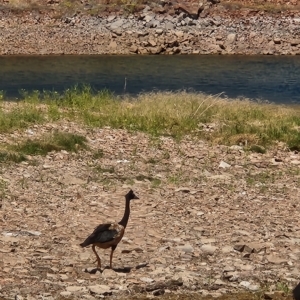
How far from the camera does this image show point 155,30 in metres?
56.0

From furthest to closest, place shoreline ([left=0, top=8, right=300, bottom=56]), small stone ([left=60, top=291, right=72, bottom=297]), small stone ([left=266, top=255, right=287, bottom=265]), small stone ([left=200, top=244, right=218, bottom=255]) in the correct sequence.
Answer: shoreline ([left=0, top=8, right=300, bottom=56]) < small stone ([left=200, top=244, right=218, bottom=255]) < small stone ([left=266, top=255, right=287, bottom=265]) < small stone ([left=60, top=291, right=72, bottom=297])

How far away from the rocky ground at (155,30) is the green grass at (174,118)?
32.0 metres

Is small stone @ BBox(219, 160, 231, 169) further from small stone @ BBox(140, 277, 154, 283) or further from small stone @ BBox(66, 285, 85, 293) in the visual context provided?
small stone @ BBox(66, 285, 85, 293)

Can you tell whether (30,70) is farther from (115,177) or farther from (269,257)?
(269,257)

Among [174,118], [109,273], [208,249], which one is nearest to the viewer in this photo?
[109,273]

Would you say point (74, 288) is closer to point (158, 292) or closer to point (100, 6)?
point (158, 292)

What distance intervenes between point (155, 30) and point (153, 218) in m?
45.1

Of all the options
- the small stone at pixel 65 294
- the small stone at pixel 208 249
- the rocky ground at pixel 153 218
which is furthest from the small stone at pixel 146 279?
the small stone at pixel 208 249

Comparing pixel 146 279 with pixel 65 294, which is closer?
pixel 65 294

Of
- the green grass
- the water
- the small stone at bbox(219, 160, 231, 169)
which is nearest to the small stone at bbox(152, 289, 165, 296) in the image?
the small stone at bbox(219, 160, 231, 169)

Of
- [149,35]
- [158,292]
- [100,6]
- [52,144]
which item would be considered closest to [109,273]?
[158,292]

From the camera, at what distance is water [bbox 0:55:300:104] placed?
36.0 meters

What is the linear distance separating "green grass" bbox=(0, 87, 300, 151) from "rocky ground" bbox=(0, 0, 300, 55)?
32.0 m

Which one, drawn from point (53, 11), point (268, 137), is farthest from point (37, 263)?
point (53, 11)
